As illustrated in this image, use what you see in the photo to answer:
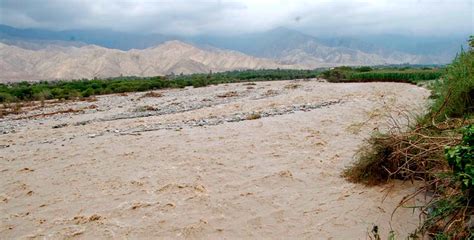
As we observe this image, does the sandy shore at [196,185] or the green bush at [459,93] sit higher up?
the green bush at [459,93]

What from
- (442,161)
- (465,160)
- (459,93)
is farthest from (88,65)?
(465,160)

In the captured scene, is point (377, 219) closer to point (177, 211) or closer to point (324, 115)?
point (177, 211)

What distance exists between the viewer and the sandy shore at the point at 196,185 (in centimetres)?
637

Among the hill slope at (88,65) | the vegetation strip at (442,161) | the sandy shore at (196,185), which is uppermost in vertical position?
the hill slope at (88,65)

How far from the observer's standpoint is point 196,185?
27.7ft

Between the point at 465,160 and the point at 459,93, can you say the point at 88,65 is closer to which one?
the point at 459,93

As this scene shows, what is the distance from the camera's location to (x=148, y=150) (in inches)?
467

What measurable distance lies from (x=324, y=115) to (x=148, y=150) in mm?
8182

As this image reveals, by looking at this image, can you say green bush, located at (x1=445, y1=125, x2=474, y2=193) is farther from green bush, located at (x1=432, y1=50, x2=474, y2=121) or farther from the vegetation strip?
green bush, located at (x1=432, y1=50, x2=474, y2=121)

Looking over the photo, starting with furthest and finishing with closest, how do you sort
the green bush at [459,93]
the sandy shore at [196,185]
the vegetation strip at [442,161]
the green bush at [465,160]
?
the green bush at [459,93]
the sandy shore at [196,185]
the vegetation strip at [442,161]
the green bush at [465,160]

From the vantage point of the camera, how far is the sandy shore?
20.9ft

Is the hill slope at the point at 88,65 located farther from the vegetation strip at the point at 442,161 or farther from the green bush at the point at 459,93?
the vegetation strip at the point at 442,161

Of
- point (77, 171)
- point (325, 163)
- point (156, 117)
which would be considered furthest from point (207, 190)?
point (156, 117)

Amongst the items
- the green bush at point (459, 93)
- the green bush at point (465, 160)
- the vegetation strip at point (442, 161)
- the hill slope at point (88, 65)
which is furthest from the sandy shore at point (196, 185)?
the hill slope at point (88, 65)
